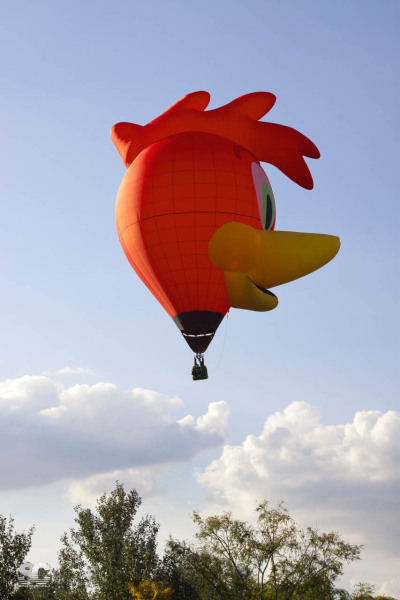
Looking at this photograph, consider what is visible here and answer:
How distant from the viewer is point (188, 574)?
3394 centimetres

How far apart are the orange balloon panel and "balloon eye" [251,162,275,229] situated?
0.25 meters

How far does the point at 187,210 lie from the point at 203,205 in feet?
1.78

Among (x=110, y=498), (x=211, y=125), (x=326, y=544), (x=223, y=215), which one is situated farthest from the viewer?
(x=110, y=498)

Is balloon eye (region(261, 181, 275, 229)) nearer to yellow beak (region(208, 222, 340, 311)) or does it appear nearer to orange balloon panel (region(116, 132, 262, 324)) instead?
orange balloon panel (region(116, 132, 262, 324))

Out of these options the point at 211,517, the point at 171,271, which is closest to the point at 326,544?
the point at 211,517

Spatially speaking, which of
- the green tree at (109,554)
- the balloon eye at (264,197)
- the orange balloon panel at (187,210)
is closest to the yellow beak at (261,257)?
the orange balloon panel at (187,210)

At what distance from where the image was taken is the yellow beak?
761 inches

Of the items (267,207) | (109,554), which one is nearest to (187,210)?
(267,207)

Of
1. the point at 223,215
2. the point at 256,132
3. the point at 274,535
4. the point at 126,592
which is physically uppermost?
the point at 256,132

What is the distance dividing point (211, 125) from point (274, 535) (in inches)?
754

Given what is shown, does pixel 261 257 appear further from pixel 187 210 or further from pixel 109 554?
pixel 109 554

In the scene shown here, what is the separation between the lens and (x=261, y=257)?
20.0 metres

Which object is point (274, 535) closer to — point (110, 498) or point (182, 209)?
point (110, 498)

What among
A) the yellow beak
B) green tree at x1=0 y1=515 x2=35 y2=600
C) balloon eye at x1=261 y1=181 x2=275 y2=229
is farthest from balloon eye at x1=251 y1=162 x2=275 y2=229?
green tree at x1=0 y1=515 x2=35 y2=600
